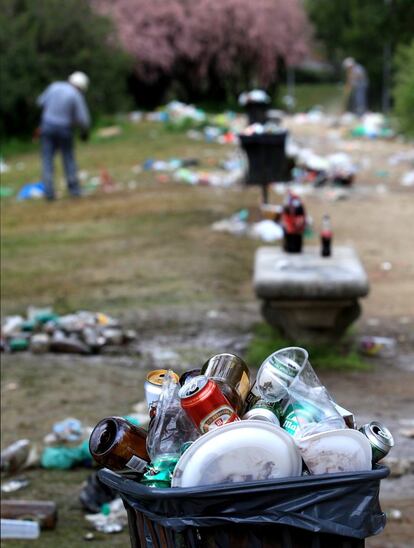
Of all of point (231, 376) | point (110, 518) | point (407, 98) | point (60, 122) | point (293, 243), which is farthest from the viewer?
point (407, 98)

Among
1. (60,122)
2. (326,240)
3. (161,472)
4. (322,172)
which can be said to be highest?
(161,472)

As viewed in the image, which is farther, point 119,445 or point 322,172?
point 322,172

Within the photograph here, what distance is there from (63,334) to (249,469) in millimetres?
6352

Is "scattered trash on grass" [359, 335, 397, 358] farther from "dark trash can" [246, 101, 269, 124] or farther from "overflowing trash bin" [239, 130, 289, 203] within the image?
"dark trash can" [246, 101, 269, 124]

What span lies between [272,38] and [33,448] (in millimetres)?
31875

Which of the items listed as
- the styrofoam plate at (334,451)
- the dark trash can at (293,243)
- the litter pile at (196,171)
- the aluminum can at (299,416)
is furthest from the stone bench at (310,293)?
the litter pile at (196,171)

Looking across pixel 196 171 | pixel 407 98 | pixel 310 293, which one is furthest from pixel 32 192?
pixel 310 293

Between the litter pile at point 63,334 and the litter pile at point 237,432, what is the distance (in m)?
5.60

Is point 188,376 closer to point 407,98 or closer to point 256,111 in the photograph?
point 256,111

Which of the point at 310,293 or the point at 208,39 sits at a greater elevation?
the point at 310,293

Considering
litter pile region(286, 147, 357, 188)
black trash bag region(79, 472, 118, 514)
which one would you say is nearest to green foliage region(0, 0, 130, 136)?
litter pile region(286, 147, 357, 188)

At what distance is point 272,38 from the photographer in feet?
120

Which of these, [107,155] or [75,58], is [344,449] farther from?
[75,58]

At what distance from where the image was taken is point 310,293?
7.88 m
